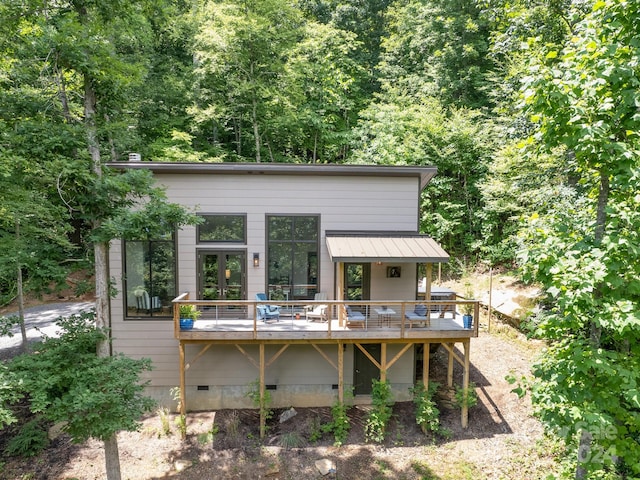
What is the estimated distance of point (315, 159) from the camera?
18953 mm

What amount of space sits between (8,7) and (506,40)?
11.1m

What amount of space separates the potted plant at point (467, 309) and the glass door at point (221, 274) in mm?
5421

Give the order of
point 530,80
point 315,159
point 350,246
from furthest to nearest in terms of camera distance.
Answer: point 315,159
point 350,246
point 530,80

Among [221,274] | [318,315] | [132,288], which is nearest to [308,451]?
[318,315]

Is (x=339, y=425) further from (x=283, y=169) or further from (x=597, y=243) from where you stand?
(x=597, y=243)

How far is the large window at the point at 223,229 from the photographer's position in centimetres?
904

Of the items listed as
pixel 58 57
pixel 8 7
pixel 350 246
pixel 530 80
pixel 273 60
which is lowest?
pixel 350 246

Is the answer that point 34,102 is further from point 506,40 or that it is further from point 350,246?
point 506,40

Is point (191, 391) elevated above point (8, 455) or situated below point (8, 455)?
above

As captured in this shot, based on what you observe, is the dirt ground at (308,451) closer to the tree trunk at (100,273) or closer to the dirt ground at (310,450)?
the dirt ground at (310,450)

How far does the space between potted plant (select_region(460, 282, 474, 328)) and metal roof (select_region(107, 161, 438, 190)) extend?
11.8 feet

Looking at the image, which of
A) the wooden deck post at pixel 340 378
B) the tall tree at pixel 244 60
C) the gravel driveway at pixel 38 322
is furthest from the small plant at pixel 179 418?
the tall tree at pixel 244 60

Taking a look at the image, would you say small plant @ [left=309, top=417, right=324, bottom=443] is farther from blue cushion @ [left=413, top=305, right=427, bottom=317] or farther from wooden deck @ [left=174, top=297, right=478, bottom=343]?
blue cushion @ [left=413, top=305, right=427, bottom=317]

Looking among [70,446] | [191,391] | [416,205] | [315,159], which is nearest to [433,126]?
[315,159]
